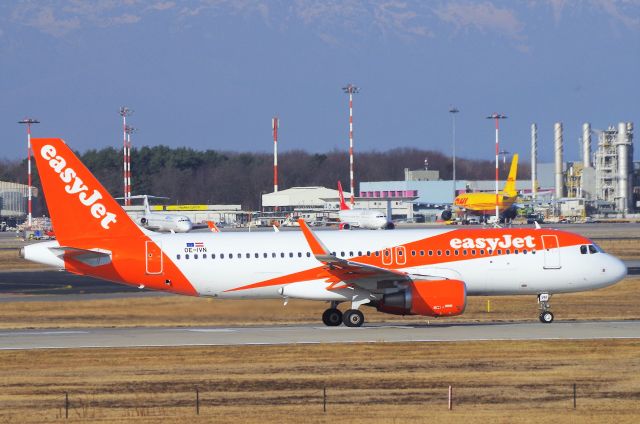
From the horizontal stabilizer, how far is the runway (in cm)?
246

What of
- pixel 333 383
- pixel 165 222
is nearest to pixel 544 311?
pixel 333 383

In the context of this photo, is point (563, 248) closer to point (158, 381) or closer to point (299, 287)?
point (299, 287)

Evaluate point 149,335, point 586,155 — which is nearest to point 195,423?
point 149,335

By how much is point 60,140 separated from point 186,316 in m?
7.59

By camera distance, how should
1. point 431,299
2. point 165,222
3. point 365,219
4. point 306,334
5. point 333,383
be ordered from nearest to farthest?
point 333,383
point 306,334
point 431,299
point 365,219
point 165,222

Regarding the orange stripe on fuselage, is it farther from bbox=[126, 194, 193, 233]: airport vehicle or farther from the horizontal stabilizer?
bbox=[126, 194, 193, 233]: airport vehicle

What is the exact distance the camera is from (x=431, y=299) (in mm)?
37844

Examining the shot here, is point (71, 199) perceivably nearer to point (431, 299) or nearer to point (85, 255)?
point (85, 255)

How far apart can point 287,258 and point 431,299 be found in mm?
5363

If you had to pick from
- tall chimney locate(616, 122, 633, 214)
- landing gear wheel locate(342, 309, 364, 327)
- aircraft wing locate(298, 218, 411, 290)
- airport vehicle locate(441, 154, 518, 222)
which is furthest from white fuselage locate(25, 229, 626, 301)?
tall chimney locate(616, 122, 633, 214)

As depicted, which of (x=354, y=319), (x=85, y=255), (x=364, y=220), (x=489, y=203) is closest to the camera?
(x=85, y=255)

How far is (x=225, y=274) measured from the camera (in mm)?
40156

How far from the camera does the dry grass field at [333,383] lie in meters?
24.2

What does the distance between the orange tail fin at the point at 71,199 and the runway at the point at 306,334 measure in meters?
3.54
